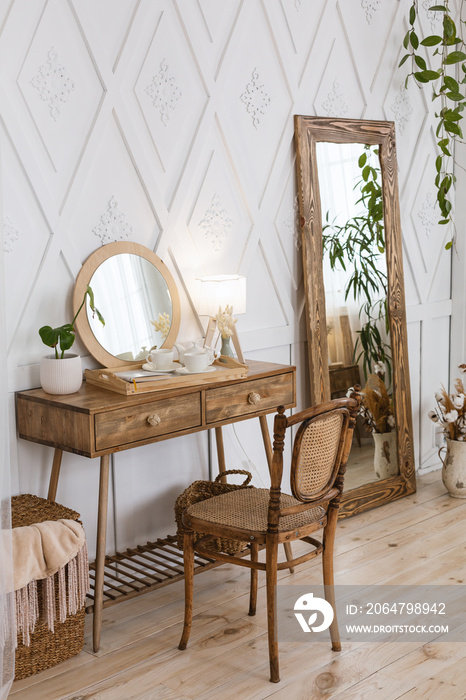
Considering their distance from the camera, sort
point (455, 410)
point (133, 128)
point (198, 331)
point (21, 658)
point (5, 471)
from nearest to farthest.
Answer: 1. point (5, 471)
2. point (21, 658)
3. point (133, 128)
4. point (198, 331)
5. point (455, 410)

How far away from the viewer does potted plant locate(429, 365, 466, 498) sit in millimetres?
4086

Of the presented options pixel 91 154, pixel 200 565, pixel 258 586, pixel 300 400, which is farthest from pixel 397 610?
pixel 91 154

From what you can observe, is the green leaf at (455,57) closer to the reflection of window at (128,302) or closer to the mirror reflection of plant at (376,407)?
the mirror reflection of plant at (376,407)

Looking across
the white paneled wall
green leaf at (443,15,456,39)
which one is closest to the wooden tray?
the white paneled wall

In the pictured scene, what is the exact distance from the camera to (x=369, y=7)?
3.93m

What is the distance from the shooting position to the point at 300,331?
3.78 metres

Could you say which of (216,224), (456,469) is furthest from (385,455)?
(216,224)

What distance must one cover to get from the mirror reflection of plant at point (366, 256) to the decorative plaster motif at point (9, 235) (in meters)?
1.57

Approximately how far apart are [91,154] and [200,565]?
1637mm

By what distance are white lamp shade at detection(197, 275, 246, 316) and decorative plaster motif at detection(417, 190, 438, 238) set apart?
5.45 feet

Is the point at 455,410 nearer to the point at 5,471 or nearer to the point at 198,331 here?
the point at 198,331

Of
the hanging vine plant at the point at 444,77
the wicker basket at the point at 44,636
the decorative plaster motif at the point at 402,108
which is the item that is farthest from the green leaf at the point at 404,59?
the wicker basket at the point at 44,636

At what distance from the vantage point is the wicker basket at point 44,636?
2.45 metres

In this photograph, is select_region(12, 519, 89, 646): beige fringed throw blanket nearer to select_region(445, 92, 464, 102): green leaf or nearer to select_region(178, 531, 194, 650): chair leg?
select_region(178, 531, 194, 650): chair leg
